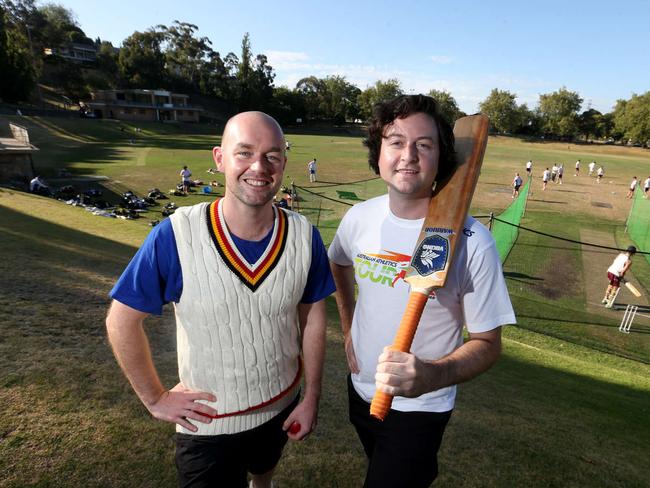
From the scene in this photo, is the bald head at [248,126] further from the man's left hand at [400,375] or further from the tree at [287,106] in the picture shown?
the tree at [287,106]

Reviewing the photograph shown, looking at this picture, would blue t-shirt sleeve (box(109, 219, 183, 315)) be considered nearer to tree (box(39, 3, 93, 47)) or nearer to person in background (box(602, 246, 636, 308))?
person in background (box(602, 246, 636, 308))

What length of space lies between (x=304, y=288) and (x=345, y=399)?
6.04 feet

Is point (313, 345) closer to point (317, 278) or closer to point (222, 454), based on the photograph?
point (317, 278)

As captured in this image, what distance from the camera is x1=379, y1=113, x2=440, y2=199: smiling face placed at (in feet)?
6.03

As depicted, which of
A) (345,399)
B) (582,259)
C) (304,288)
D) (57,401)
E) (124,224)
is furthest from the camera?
(582,259)

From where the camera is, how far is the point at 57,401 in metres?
2.73

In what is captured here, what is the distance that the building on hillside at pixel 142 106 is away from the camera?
6156 centimetres

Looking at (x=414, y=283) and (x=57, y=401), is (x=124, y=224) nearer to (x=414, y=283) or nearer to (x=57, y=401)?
(x=57, y=401)

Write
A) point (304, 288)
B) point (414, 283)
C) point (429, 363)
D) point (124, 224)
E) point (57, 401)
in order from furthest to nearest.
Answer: point (124, 224) → point (57, 401) → point (304, 288) → point (414, 283) → point (429, 363)

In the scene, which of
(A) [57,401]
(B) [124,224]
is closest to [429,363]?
(A) [57,401]

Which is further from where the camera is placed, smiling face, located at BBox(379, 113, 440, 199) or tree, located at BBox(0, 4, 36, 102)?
tree, located at BBox(0, 4, 36, 102)

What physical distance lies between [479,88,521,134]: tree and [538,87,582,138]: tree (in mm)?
6103

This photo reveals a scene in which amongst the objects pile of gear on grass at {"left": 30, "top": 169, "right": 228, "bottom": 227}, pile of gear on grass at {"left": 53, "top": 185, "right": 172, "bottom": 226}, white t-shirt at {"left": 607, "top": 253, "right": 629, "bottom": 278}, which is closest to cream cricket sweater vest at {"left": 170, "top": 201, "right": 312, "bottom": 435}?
white t-shirt at {"left": 607, "top": 253, "right": 629, "bottom": 278}

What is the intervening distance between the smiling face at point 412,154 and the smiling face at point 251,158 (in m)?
0.57
